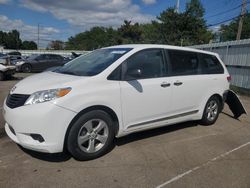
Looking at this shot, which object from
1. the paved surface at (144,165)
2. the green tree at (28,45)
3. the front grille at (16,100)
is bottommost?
the paved surface at (144,165)

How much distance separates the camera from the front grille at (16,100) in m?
4.02

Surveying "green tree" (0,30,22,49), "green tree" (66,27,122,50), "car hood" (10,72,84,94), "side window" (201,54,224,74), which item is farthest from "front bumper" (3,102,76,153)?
"green tree" (0,30,22,49)

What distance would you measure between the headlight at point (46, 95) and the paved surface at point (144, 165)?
93 centimetres

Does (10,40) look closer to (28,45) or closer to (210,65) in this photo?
(28,45)

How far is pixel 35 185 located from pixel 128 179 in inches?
45.8

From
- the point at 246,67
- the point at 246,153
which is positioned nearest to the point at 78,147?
the point at 246,153

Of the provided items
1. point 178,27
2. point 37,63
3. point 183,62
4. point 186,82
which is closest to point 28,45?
point 178,27

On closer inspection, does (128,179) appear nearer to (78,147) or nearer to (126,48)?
(78,147)

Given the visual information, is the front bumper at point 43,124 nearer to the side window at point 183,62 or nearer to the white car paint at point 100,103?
the white car paint at point 100,103

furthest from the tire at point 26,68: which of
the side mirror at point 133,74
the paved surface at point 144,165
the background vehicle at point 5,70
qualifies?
the side mirror at point 133,74

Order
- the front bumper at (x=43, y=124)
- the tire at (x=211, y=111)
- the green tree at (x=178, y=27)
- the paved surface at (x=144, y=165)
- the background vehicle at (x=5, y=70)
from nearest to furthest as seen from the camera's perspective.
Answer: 1. the paved surface at (x=144, y=165)
2. the front bumper at (x=43, y=124)
3. the tire at (x=211, y=111)
4. the background vehicle at (x=5, y=70)
5. the green tree at (x=178, y=27)

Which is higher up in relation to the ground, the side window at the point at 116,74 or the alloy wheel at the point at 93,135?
the side window at the point at 116,74

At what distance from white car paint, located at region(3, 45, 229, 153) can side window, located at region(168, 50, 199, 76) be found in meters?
0.13

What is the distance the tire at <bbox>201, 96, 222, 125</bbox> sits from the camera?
6297mm
